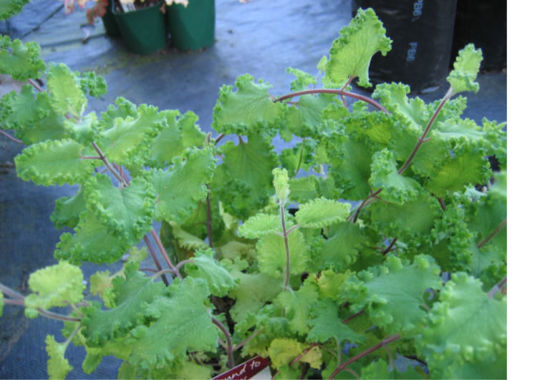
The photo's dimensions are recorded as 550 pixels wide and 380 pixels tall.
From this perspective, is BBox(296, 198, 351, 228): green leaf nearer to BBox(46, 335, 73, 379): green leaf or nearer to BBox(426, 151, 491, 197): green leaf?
BBox(426, 151, 491, 197): green leaf

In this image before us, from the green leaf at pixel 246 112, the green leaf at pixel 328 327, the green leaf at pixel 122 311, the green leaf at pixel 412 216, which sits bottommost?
the green leaf at pixel 328 327

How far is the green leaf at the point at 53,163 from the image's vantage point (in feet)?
2.08

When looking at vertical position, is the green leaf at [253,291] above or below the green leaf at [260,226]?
below

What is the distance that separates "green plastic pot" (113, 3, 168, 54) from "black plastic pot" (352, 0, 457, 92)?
111cm

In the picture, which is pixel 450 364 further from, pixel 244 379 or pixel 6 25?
pixel 6 25

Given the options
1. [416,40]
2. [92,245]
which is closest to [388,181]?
[92,245]

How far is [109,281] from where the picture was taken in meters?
0.91

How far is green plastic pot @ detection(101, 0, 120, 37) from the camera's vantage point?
2875 mm

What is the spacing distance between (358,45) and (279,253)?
1.13 ft

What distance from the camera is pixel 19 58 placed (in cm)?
81

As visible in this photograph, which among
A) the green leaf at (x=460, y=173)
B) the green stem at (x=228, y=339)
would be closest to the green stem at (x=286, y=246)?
the green stem at (x=228, y=339)

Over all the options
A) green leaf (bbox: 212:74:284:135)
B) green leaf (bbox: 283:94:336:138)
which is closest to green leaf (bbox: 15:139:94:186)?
green leaf (bbox: 212:74:284:135)

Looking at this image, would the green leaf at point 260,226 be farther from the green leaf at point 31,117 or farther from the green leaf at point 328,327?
the green leaf at point 31,117

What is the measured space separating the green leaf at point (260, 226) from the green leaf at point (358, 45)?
0.27 meters
